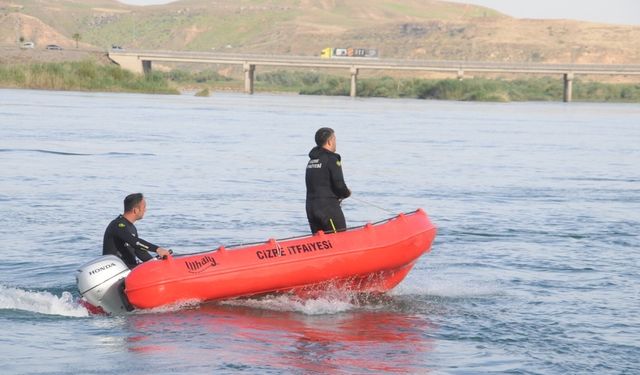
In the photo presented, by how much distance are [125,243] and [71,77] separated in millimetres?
75671

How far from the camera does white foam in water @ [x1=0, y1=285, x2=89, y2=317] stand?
40.9 feet

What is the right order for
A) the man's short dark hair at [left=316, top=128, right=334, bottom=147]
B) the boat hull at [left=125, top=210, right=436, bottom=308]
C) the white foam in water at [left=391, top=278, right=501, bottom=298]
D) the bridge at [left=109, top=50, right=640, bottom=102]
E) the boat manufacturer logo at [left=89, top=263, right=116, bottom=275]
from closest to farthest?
the boat manufacturer logo at [left=89, top=263, right=116, bottom=275] → the boat hull at [left=125, top=210, right=436, bottom=308] → the man's short dark hair at [left=316, top=128, right=334, bottom=147] → the white foam in water at [left=391, top=278, right=501, bottom=298] → the bridge at [left=109, top=50, right=640, bottom=102]

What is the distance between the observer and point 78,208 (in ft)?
70.0

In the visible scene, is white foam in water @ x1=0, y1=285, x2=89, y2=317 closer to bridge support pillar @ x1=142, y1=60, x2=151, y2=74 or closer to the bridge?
the bridge

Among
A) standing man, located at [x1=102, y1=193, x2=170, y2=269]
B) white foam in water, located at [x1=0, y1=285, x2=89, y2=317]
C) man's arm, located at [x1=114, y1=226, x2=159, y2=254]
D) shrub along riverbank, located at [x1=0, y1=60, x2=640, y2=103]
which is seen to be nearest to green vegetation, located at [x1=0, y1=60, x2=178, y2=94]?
shrub along riverbank, located at [x1=0, y1=60, x2=640, y2=103]

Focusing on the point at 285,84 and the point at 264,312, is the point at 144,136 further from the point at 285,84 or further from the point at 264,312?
the point at 285,84

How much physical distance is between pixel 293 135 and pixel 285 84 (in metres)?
126

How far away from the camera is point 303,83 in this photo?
166500mm

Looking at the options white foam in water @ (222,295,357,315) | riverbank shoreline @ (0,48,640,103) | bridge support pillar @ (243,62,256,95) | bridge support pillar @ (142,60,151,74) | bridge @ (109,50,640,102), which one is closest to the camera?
white foam in water @ (222,295,357,315)

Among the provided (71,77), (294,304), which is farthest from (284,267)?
(71,77)

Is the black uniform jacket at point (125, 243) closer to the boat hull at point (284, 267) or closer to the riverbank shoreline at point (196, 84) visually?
the boat hull at point (284, 267)

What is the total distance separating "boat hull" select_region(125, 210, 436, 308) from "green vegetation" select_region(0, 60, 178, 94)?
244 feet

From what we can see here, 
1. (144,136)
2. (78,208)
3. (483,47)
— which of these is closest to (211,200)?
(78,208)

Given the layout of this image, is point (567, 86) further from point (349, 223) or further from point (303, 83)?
point (349, 223)
